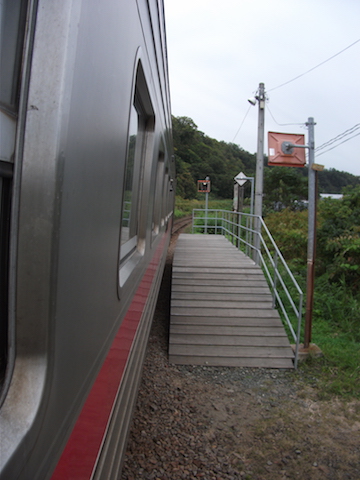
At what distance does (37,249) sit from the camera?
0.77 metres

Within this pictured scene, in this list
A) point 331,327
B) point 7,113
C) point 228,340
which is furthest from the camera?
point 331,327

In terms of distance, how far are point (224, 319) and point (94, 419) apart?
5.51m

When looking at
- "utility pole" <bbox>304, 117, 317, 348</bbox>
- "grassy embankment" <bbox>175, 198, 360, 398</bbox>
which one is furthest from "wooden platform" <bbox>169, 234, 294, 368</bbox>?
"grassy embankment" <bbox>175, 198, 360, 398</bbox>

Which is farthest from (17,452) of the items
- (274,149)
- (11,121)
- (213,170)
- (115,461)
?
(213,170)

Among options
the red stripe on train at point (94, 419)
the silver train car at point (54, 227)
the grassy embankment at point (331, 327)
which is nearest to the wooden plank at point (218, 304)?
the grassy embankment at point (331, 327)

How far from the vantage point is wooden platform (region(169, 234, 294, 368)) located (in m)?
6.04

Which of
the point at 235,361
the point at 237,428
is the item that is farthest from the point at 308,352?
the point at 237,428

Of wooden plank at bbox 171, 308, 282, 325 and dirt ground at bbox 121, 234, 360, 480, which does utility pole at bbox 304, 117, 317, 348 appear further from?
dirt ground at bbox 121, 234, 360, 480

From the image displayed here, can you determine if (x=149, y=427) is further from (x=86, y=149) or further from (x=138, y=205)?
(x=86, y=149)

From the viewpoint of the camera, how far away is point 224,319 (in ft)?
21.7

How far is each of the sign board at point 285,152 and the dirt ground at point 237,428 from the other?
3559 mm

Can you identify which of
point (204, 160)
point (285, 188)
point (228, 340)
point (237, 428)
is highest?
point (204, 160)

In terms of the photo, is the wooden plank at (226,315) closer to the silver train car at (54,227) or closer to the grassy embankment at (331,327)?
the grassy embankment at (331,327)

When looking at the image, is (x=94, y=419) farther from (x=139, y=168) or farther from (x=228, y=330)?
(x=228, y=330)
